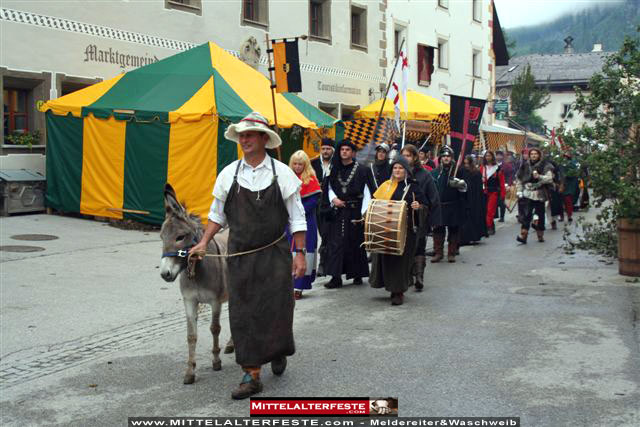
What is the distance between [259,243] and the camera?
5824mm

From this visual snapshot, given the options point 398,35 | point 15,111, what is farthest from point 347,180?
point 398,35

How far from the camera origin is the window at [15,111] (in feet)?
53.3

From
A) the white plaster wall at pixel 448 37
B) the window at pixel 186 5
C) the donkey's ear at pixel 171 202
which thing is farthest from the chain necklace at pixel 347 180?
the white plaster wall at pixel 448 37

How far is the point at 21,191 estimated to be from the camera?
52.1 feet

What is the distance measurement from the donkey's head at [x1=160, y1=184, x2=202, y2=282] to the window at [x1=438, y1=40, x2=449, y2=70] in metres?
29.7

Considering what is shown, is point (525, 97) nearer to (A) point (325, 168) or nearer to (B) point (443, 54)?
(B) point (443, 54)

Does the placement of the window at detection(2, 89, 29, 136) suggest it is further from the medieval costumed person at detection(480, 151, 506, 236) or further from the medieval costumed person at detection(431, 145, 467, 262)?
the medieval costumed person at detection(480, 151, 506, 236)

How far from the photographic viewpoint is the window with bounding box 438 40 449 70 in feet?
113

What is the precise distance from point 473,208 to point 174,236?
10742 millimetres

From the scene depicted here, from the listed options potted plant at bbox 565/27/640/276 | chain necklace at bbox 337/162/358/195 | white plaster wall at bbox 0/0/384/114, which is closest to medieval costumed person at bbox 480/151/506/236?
potted plant at bbox 565/27/640/276

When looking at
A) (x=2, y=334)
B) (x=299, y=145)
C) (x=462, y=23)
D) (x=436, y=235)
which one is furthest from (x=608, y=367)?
(x=462, y=23)

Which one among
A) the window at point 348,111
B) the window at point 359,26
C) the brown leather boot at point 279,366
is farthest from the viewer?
the window at point 359,26

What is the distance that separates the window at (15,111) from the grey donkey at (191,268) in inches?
434

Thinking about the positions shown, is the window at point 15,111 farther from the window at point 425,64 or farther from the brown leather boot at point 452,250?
the window at point 425,64
